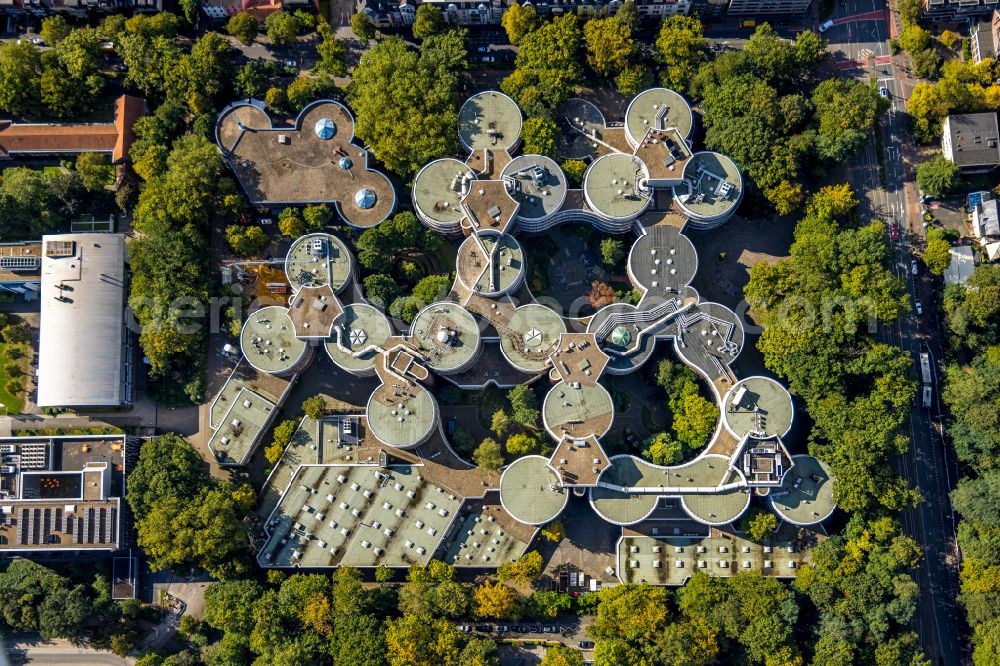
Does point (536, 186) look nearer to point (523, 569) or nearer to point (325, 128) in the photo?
point (325, 128)

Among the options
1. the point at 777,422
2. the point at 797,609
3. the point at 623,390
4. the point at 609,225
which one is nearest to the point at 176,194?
the point at 609,225

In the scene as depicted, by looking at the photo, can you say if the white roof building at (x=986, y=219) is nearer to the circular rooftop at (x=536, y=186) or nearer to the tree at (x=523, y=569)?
the circular rooftop at (x=536, y=186)

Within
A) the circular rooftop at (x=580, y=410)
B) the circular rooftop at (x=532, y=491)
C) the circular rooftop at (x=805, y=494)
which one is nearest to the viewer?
the circular rooftop at (x=805, y=494)

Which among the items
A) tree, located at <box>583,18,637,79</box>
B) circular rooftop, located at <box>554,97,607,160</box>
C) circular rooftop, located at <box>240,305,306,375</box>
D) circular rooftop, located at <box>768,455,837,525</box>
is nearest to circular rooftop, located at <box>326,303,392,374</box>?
circular rooftop, located at <box>240,305,306,375</box>

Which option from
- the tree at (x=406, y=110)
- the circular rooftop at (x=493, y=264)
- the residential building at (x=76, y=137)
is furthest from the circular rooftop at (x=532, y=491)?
the residential building at (x=76, y=137)

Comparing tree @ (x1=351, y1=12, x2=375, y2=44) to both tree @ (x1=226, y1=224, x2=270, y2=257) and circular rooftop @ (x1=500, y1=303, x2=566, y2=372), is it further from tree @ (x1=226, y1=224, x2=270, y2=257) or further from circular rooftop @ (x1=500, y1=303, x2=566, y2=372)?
circular rooftop @ (x1=500, y1=303, x2=566, y2=372)

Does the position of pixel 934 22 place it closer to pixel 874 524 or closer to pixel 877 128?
pixel 877 128
